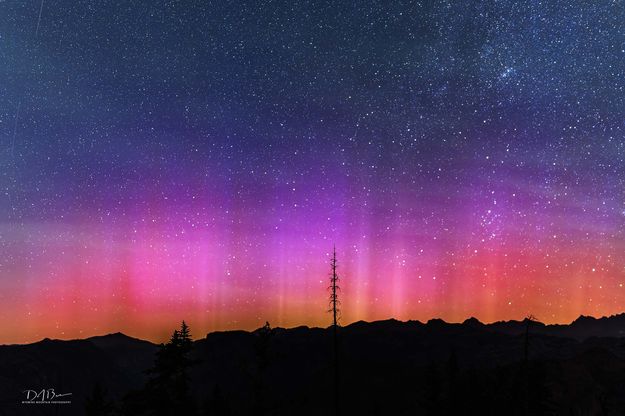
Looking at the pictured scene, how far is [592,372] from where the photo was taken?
13562cm

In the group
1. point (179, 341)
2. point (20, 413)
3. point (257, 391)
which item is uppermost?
point (179, 341)

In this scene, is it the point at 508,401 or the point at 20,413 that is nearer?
the point at 508,401

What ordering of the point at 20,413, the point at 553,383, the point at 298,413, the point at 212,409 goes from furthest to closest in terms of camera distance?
1. the point at 20,413
2. the point at 298,413
3. the point at 553,383
4. the point at 212,409

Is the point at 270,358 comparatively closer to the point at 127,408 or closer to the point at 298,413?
the point at 127,408

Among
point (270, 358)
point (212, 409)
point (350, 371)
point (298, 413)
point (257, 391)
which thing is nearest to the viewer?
point (270, 358)

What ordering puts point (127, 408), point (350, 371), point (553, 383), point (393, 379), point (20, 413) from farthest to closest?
point (20, 413), point (350, 371), point (393, 379), point (553, 383), point (127, 408)

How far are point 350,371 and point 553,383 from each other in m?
71.9

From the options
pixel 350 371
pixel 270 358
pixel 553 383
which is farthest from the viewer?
pixel 350 371

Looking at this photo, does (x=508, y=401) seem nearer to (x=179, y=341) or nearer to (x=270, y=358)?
(x=270, y=358)

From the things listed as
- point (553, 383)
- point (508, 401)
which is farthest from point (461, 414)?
point (553, 383)

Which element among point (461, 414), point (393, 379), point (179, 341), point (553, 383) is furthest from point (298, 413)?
point (179, 341)

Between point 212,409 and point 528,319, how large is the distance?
42.8 m

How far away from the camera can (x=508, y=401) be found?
52.2 m

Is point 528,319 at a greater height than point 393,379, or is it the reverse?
point 528,319
